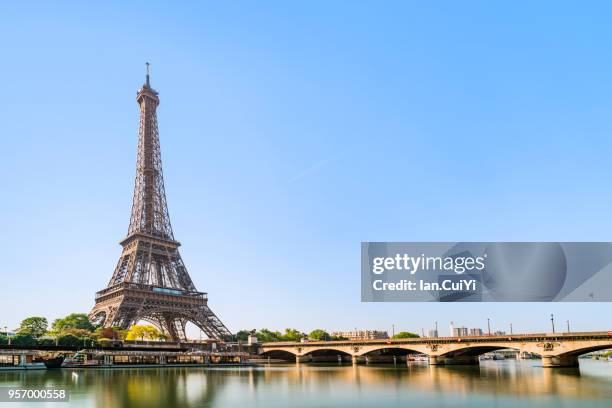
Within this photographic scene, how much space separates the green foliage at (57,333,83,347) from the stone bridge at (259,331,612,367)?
145ft

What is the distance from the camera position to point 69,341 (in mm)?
84875

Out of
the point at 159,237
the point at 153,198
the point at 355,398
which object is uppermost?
the point at 153,198

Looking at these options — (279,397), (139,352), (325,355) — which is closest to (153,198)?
(139,352)

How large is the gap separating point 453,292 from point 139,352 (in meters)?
57.5

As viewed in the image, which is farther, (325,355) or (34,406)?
(325,355)

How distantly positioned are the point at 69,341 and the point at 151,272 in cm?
2373

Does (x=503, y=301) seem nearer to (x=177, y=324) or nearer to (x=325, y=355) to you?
(x=177, y=324)

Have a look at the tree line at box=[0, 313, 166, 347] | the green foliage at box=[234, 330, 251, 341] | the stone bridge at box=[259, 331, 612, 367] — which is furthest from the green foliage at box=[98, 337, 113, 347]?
the green foliage at box=[234, 330, 251, 341]

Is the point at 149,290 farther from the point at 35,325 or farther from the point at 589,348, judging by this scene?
the point at 589,348

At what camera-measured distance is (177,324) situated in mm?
109875

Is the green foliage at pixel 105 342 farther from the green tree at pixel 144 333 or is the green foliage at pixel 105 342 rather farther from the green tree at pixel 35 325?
the green tree at pixel 35 325

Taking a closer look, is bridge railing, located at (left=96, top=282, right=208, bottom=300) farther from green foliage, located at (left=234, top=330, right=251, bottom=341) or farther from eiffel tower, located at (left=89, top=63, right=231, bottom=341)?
green foliage, located at (left=234, top=330, right=251, bottom=341)

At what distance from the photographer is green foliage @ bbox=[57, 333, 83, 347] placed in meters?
84.7

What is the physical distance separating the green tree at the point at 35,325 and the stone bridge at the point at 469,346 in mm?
45757
